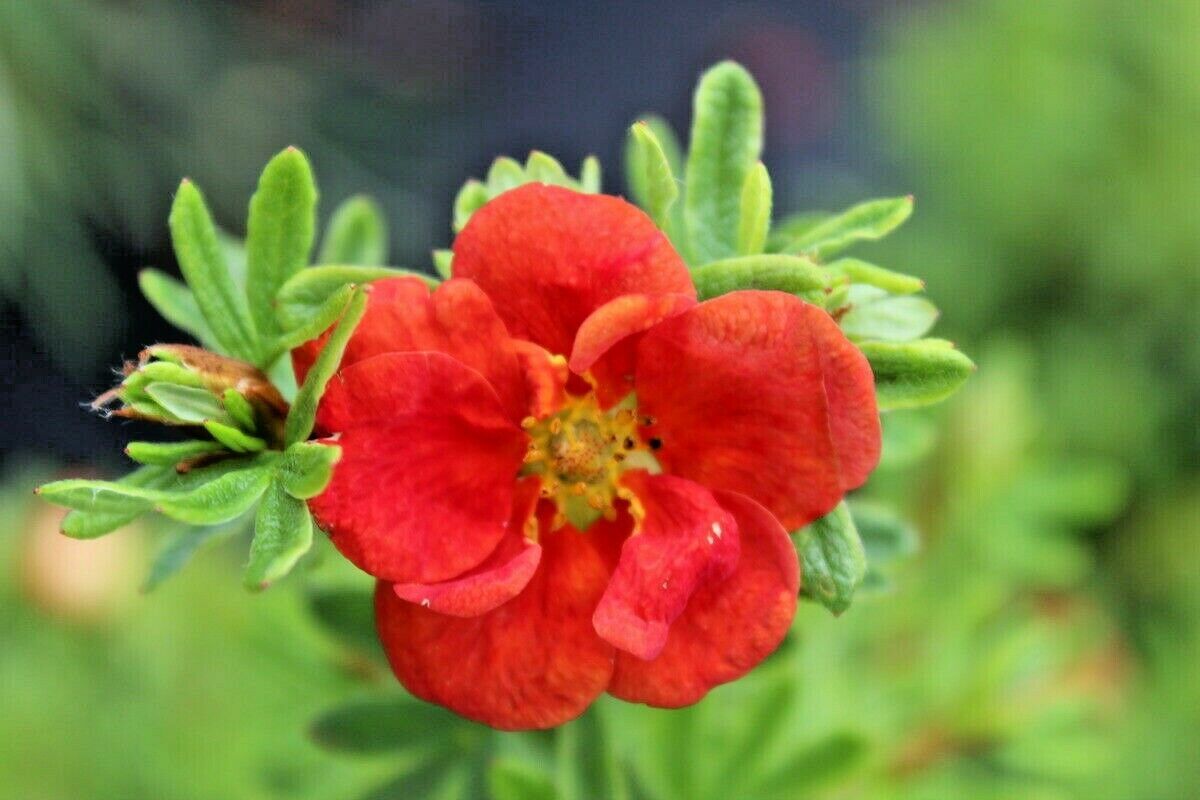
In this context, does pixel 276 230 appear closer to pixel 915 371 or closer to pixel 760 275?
pixel 760 275

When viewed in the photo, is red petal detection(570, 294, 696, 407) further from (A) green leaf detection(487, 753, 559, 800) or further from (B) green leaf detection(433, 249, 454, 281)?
(A) green leaf detection(487, 753, 559, 800)

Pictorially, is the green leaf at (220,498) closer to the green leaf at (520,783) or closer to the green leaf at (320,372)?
the green leaf at (320,372)

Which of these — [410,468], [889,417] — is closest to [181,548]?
[410,468]

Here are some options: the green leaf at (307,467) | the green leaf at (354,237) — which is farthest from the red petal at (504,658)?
the green leaf at (354,237)

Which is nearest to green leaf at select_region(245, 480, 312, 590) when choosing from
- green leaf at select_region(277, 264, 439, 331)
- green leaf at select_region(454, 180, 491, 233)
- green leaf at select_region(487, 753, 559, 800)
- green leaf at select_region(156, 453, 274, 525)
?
green leaf at select_region(156, 453, 274, 525)

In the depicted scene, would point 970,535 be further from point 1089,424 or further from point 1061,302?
point 1061,302
